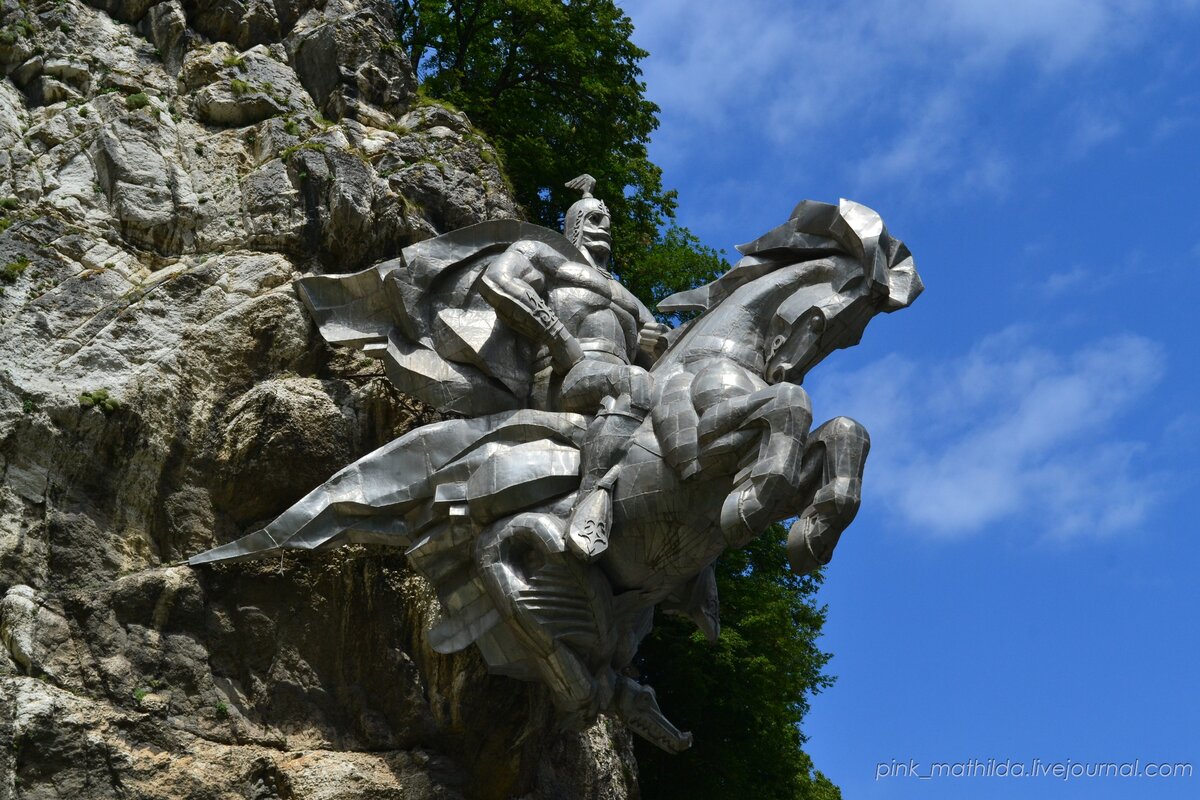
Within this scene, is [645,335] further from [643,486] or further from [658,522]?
[658,522]

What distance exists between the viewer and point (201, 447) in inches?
617

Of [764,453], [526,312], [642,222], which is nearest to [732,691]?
[642,222]

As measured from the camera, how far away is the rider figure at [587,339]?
13914 mm

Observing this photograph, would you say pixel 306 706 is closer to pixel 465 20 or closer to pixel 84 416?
pixel 84 416

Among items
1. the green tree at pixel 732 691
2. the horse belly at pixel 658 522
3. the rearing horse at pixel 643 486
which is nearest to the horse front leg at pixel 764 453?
the rearing horse at pixel 643 486

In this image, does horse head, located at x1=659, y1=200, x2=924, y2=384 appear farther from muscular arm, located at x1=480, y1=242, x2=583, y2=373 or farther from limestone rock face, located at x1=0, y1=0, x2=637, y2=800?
limestone rock face, located at x1=0, y1=0, x2=637, y2=800

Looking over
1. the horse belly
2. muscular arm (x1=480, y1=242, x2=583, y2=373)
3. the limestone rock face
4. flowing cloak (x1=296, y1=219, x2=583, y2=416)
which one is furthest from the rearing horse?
the limestone rock face

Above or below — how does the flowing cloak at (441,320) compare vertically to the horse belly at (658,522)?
above

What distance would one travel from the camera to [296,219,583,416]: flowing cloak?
1508cm

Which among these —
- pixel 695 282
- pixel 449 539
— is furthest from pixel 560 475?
pixel 695 282

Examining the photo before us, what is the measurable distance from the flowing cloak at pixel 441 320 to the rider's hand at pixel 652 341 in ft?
2.82

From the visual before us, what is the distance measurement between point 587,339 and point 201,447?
135 inches

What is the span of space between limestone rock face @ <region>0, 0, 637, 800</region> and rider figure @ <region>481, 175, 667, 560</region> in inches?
73.2

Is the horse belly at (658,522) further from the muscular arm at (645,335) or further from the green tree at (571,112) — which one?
the green tree at (571,112)
